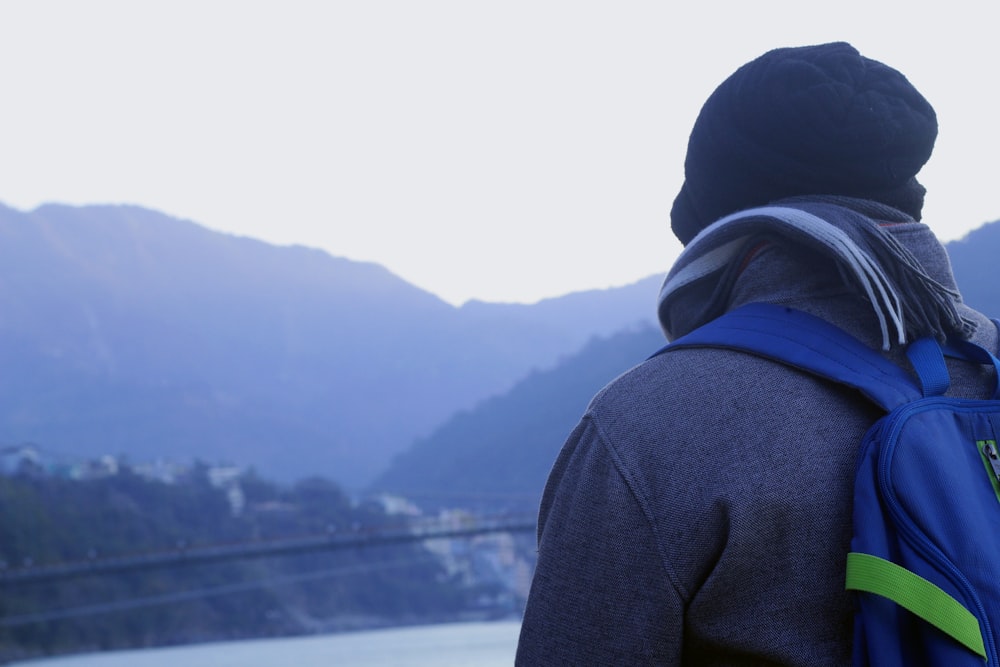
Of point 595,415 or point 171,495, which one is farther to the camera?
point 171,495

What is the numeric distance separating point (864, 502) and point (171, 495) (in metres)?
33.8

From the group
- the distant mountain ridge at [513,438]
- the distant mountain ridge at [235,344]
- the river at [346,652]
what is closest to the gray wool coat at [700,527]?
the river at [346,652]

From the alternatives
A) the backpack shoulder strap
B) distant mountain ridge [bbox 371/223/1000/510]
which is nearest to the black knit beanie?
the backpack shoulder strap

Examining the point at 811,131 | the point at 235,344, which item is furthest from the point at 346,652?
the point at 235,344

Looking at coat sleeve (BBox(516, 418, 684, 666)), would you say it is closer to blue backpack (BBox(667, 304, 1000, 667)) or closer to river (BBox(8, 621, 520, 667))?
blue backpack (BBox(667, 304, 1000, 667))

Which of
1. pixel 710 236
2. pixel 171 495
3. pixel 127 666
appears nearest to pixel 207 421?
pixel 171 495

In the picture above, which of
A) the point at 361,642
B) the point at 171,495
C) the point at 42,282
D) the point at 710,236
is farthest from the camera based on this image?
the point at 42,282

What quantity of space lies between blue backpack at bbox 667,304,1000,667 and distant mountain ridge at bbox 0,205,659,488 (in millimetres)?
60439

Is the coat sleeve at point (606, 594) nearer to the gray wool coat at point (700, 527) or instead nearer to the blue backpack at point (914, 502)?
the gray wool coat at point (700, 527)

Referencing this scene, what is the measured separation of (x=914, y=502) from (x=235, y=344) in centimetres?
8844

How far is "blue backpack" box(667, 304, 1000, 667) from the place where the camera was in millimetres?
679

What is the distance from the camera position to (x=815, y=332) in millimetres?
786

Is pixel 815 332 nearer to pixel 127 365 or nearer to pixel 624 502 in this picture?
pixel 624 502

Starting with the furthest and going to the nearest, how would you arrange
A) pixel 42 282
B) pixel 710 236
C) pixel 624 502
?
pixel 42 282 < pixel 710 236 < pixel 624 502
